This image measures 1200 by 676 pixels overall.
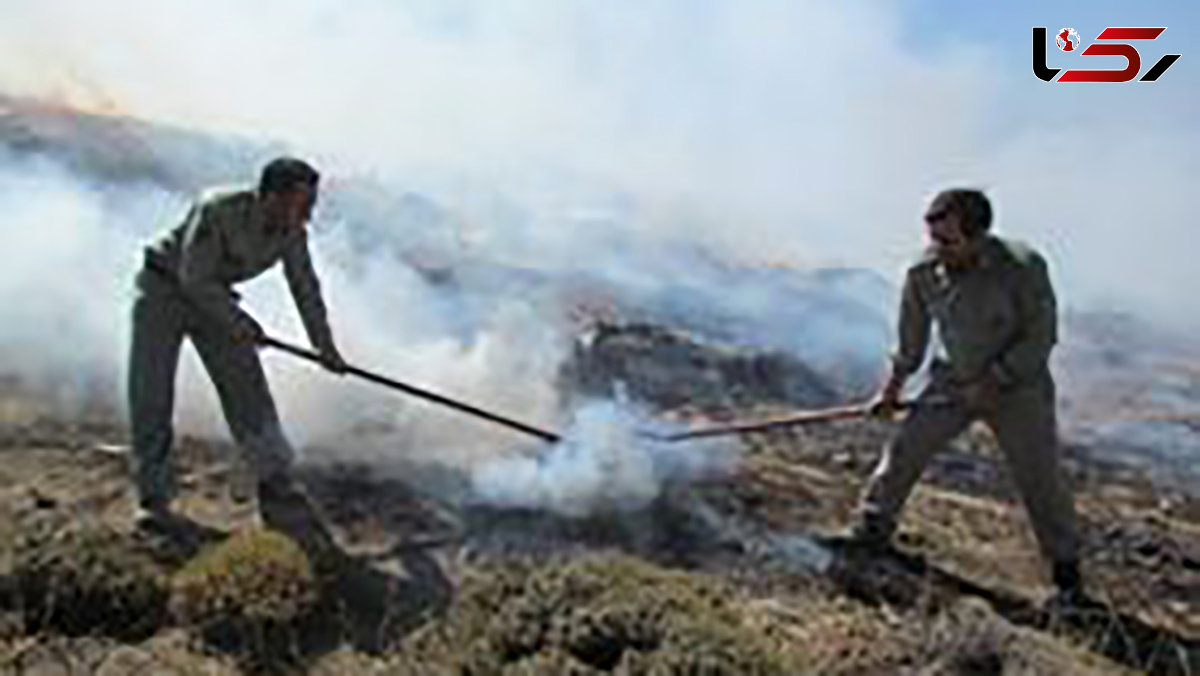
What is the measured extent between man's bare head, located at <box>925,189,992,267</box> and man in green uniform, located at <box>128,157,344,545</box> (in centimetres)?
272

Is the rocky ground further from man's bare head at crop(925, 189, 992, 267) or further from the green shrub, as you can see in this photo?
man's bare head at crop(925, 189, 992, 267)

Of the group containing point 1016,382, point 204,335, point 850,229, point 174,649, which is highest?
point 850,229

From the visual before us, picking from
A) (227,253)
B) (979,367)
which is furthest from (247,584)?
(979,367)

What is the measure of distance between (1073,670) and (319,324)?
353 centimetres

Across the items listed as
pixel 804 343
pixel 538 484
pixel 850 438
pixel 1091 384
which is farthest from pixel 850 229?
pixel 538 484

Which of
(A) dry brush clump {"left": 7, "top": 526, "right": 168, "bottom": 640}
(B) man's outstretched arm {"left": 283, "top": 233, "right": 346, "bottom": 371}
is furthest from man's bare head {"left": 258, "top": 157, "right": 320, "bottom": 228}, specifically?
(A) dry brush clump {"left": 7, "top": 526, "right": 168, "bottom": 640}

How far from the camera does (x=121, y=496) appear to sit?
7.49m

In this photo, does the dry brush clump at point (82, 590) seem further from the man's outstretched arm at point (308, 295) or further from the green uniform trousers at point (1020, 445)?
the green uniform trousers at point (1020, 445)

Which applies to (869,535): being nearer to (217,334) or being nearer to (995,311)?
(995,311)

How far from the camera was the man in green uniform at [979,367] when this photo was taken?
6637mm

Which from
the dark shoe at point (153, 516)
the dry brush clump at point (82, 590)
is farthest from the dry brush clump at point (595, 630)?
the dark shoe at point (153, 516)

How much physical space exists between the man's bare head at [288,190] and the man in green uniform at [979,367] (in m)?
2.64

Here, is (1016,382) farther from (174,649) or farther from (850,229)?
(850,229)

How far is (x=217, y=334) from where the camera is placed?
7031 mm
